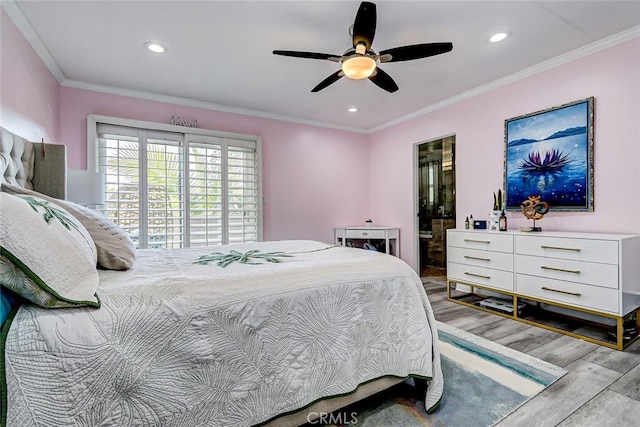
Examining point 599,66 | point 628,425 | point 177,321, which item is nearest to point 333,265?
point 177,321

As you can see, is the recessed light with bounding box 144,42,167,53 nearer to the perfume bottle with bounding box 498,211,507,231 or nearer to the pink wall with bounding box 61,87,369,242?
the pink wall with bounding box 61,87,369,242

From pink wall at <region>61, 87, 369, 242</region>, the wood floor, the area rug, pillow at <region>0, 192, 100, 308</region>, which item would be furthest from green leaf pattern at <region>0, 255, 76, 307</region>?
pink wall at <region>61, 87, 369, 242</region>

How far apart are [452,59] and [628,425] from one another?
9.40 feet

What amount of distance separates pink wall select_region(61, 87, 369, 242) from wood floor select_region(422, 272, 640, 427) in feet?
8.31

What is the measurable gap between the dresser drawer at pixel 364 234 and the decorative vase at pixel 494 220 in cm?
161

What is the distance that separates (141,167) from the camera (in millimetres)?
3584

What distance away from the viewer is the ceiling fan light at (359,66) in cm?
211

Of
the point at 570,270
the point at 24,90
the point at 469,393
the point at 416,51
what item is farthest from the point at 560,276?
the point at 24,90

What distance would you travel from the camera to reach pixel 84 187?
8.44 ft

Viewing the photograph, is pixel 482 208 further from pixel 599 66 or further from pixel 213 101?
pixel 213 101

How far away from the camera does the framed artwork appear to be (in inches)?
106

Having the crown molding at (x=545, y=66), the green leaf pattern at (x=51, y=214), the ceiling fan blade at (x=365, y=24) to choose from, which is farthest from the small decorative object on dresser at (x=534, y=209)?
the green leaf pattern at (x=51, y=214)

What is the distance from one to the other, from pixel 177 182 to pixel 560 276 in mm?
4109

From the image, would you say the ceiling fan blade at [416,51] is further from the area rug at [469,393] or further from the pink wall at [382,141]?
the area rug at [469,393]
